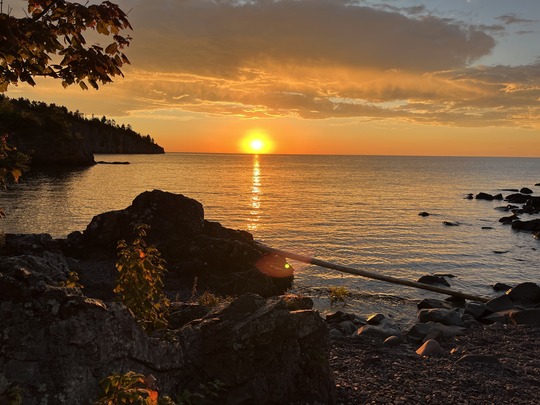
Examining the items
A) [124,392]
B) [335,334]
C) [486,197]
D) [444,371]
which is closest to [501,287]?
[335,334]

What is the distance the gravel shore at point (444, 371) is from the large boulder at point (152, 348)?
1.61 m

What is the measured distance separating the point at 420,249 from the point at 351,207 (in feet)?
87.2

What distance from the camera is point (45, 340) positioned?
19.4 feet

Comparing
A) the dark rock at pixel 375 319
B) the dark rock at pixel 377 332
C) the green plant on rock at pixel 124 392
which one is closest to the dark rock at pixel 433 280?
the dark rock at pixel 375 319

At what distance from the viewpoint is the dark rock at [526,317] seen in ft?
55.0

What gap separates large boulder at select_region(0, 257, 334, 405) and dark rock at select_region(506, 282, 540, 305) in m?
16.7

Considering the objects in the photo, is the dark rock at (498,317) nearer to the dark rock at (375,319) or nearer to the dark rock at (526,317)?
the dark rock at (526,317)

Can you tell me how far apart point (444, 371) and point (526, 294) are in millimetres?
13159

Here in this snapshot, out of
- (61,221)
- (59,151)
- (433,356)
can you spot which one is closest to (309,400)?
(433,356)

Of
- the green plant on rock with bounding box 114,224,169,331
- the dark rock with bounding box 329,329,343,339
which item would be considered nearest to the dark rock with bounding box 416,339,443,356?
the dark rock with bounding box 329,329,343,339

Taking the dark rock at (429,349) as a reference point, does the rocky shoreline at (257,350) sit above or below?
above

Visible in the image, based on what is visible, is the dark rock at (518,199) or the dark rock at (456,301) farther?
the dark rock at (518,199)

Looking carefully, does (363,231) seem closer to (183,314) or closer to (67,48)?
(183,314)

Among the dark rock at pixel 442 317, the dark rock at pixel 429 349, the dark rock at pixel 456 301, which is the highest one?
the dark rock at pixel 429 349
